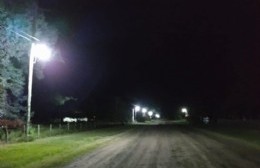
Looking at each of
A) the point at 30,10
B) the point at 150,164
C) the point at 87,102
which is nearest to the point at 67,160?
the point at 150,164

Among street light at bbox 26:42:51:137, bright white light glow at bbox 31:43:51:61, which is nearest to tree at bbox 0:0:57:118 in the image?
bright white light glow at bbox 31:43:51:61

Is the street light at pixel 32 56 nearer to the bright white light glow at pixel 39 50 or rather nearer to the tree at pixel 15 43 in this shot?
the bright white light glow at pixel 39 50

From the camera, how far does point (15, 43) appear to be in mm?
34938

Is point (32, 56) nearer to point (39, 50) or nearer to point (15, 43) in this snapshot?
point (39, 50)

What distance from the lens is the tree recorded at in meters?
32.3

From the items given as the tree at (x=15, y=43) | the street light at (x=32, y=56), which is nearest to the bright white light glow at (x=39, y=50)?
the street light at (x=32, y=56)

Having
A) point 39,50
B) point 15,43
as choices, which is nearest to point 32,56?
point 39,50

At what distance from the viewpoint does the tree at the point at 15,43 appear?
3228 cm

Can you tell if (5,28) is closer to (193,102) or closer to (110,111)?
(110,111)

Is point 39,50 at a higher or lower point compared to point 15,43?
lower

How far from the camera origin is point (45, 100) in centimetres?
5462

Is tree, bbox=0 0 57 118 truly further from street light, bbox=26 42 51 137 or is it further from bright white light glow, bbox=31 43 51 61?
street light, bbox=26 42 51 137

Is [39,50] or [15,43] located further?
[15,43]

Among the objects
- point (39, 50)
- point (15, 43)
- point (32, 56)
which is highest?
point (15, 43)
